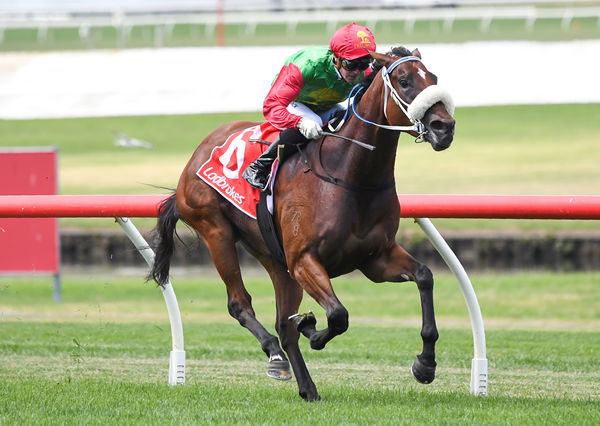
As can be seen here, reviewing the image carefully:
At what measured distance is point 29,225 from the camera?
33.1 ft

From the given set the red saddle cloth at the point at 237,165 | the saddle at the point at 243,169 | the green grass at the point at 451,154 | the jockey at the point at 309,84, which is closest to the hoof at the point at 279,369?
the saddle at the point at 243,169

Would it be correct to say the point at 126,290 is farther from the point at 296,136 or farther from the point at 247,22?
the point at 247,22

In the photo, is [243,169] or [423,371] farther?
[243,169]

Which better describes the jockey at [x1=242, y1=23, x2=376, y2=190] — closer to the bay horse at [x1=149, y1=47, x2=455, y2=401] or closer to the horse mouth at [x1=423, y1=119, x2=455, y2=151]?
the bay horse at [x1=149, y1=47, x2=455, y2=401]

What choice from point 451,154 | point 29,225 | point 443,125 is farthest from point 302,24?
point 443,125

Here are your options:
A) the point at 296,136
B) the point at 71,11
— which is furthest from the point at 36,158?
the point at 71,11

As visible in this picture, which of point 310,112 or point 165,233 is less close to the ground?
point 310,112

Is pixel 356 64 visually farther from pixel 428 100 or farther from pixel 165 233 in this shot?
pixel 165 233

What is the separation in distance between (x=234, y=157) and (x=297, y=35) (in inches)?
1017

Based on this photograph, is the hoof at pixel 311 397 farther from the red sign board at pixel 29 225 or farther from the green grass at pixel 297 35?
the green grass at pixel 297 35

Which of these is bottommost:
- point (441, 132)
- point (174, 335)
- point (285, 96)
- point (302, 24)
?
point (302, 24)

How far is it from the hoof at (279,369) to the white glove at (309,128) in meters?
1.05

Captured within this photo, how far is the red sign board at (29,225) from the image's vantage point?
10.1 m

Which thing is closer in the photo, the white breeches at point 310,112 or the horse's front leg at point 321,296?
the horse's front leg at point 321,296
